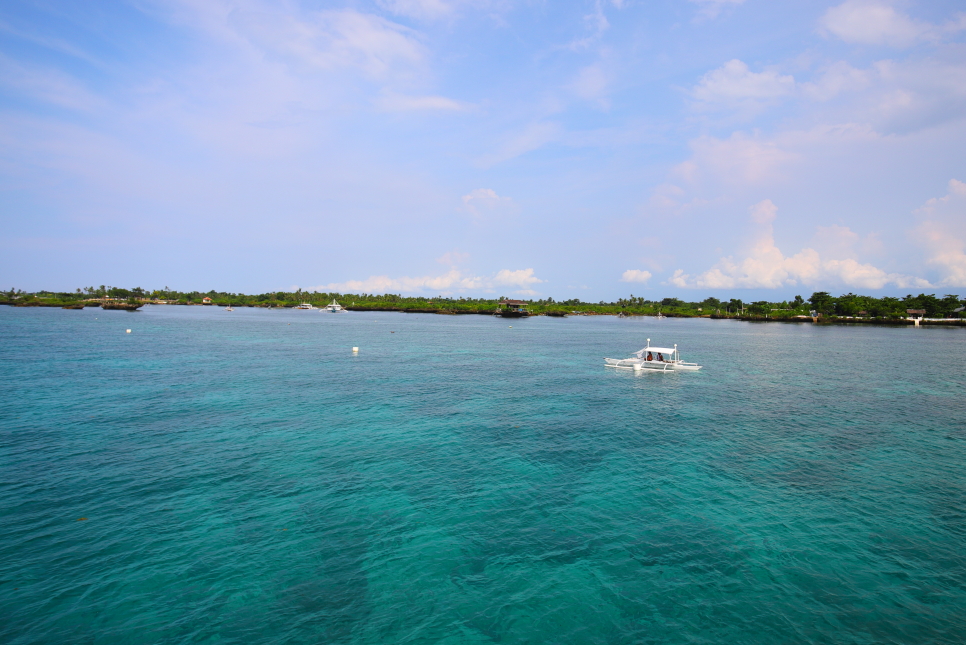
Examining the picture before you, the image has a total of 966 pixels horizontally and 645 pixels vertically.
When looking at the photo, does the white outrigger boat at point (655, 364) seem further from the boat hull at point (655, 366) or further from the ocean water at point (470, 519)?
the ocean water at point (470, 519)

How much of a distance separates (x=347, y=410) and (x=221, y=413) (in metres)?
7.62

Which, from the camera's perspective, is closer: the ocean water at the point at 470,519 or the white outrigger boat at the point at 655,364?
the ocean water at the point at 470,519

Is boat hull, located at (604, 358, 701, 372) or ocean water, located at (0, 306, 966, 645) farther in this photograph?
boat hull, located at (604, 358, 701, 372)

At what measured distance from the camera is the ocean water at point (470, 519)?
10.4 meters

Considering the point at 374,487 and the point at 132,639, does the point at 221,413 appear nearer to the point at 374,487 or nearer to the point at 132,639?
the point at 374,487

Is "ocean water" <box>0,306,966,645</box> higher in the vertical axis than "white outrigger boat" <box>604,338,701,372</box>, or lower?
lower

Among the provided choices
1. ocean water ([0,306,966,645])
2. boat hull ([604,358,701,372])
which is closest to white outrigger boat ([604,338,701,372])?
boat hull ([604,358,701,372])

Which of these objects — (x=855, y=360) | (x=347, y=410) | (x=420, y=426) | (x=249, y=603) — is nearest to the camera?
(x=249, y=603)

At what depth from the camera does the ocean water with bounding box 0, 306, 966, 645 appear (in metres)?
10.4

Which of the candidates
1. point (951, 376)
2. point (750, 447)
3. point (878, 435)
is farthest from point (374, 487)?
point (951, 376)

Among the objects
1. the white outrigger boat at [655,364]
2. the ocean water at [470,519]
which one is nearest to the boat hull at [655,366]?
the white outrigger boat at [655,364]

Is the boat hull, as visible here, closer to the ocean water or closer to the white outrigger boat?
the white outrigger boat

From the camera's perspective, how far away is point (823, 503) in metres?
16.9

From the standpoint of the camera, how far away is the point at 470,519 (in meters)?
15.0
